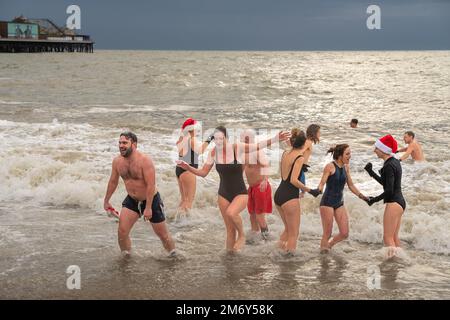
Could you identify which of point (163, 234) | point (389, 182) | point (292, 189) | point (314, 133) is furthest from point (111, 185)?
point (389, 182)

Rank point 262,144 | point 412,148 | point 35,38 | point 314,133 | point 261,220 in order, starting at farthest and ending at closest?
point 35,38, point 412,148, point 314,133, point 261,220, point 262,144

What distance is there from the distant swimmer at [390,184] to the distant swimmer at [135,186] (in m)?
2.84

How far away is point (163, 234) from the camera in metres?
7.07

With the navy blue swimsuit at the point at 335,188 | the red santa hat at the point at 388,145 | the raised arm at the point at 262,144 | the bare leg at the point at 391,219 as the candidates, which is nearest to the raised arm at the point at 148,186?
the raised arm at the point at 262,144

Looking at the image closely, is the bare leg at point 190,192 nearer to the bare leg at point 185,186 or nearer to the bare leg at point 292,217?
the bare leg at point 185,186

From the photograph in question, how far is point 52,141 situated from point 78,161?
356 centimetres

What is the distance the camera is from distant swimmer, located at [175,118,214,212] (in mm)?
9297

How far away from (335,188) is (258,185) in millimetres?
1194

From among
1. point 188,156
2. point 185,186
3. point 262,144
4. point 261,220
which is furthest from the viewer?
point 185,186

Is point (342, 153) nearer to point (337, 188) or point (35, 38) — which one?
point (337, 188)

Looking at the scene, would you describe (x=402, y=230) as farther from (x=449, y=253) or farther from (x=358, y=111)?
(x=358, y=111)

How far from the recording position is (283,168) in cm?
720

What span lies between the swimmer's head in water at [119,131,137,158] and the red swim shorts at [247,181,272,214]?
79.8 inches
